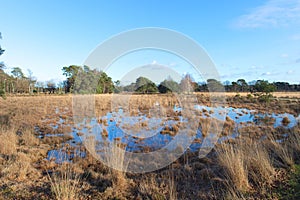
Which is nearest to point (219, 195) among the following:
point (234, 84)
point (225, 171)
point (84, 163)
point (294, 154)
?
point (225, 171)

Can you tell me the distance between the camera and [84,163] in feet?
15.0

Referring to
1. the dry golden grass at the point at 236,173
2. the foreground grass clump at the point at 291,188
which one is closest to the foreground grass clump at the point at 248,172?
the dry golden grass at the point at 236,173

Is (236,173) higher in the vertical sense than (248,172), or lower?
higher

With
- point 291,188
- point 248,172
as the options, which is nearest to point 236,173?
point 248,172

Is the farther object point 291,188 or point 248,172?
point 248,172

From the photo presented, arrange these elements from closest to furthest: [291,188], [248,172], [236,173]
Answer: [291,188] → [236,173] → [248,172]

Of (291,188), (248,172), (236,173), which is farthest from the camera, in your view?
(248,172)

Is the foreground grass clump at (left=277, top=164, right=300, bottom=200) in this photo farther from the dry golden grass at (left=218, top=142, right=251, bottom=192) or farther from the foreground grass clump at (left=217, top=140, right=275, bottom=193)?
the dry golden grass at (left=218, top=142, right=251, bottom=192)

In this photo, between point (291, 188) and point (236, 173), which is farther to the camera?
point (236, 173)

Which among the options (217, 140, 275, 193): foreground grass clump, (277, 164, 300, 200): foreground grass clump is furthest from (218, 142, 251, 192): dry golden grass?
(277, 164, 300, 200): foreground grass clump

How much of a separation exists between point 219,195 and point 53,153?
524cm

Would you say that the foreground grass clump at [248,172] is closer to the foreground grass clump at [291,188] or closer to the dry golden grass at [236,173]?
the dry golden grass at [236,173]

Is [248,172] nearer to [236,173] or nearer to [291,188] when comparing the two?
[236,173]

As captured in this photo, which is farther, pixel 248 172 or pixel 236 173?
pixel 248 172
